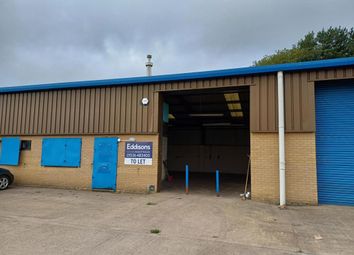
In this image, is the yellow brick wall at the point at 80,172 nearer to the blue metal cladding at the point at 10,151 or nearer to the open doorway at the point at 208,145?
the blue metal cladding at the point at 10,151

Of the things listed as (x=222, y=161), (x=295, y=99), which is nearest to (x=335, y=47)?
(x=222, y=161)

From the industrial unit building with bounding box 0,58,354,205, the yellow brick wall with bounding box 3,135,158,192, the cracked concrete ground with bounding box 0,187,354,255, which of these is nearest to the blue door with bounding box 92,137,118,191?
the industrial unit building with bounding box 0,58,354,205

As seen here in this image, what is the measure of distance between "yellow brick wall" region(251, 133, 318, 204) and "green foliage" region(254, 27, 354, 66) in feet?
85.7

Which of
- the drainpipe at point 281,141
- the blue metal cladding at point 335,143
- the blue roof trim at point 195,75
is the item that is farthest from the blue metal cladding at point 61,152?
the blue metal cladding at point 335,143

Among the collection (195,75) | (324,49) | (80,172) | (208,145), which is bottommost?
(80,172)

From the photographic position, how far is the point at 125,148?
37.6 ft

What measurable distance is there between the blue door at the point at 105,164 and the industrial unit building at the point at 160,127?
0.04 metres

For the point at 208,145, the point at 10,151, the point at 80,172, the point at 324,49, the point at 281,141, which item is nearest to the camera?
the point at 281,141

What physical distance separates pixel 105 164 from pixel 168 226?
5.87 meters

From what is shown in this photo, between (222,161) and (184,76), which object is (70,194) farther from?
(222,161)

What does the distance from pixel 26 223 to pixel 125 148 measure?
5.28 meters

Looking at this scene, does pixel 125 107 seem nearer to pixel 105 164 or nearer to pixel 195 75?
pixel 105 164

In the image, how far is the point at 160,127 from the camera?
1153 centimetres

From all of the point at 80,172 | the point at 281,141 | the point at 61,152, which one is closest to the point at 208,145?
the point at 80,172
